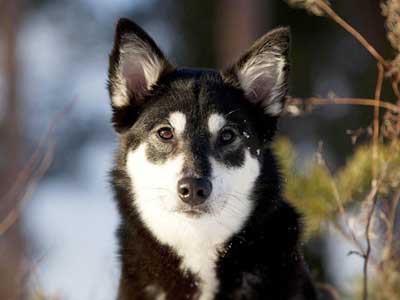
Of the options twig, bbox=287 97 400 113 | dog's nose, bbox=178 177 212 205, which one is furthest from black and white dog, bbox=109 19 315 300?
twig, bbox=287 97 400 113

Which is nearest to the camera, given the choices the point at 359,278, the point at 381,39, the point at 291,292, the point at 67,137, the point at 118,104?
the point at 291,292

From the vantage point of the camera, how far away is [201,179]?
443 cm

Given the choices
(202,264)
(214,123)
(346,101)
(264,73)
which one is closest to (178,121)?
(214,123)

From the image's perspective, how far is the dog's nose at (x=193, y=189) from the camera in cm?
442

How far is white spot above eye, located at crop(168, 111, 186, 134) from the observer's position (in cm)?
475

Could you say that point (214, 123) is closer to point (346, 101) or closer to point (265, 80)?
point (265, 80)

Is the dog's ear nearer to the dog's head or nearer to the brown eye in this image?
the dog's head

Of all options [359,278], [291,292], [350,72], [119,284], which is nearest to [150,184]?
[119,284]

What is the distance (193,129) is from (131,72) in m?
0.62

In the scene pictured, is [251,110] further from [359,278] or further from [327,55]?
[327,55]

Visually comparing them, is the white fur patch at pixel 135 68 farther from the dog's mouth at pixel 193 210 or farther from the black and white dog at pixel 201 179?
the dog's mouth at pixel 193 210

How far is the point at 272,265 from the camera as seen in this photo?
4.67 m

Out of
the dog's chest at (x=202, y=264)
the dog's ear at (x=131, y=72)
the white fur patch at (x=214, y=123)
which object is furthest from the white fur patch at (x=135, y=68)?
the dog's chest at (x=202, y=264)

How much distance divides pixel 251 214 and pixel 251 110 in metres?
0.65
